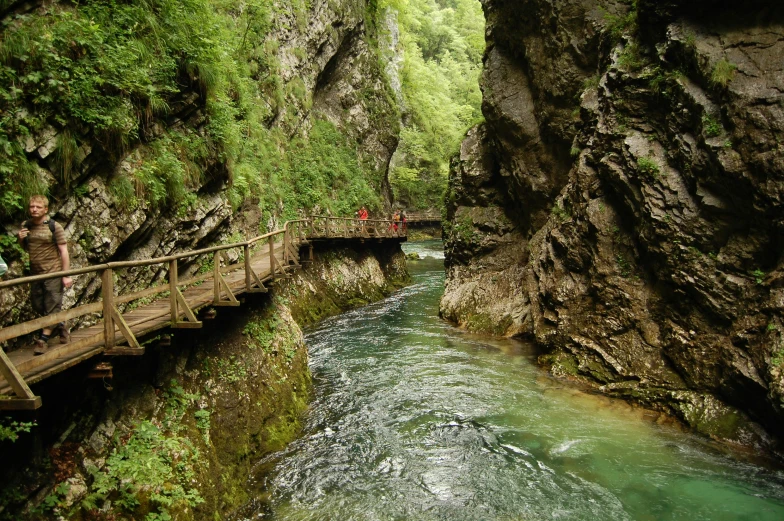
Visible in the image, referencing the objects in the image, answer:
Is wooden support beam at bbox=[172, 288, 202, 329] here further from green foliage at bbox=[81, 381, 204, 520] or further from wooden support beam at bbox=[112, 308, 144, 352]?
green foliage at bbox=[81, 381, 204, 520]

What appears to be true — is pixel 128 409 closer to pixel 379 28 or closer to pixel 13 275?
pixel 13 275

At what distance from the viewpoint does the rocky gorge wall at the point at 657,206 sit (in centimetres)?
940

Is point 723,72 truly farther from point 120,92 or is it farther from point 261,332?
point 120,92

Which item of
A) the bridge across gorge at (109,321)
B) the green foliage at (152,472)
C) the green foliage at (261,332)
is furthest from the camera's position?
the green foliage at (261,332)

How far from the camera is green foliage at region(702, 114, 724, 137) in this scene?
33.1ft

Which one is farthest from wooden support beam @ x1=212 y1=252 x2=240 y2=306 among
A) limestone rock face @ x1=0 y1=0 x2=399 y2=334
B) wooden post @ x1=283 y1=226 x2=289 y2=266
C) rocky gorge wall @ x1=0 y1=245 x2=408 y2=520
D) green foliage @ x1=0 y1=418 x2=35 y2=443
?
wooden post @ x1=283 y1=226 x2=289 y2=266

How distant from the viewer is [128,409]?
20.7 feet

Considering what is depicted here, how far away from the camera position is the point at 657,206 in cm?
1134

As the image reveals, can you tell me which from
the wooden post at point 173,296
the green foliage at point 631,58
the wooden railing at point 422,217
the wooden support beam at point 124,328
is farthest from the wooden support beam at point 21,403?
the wooden railing at point 422,217

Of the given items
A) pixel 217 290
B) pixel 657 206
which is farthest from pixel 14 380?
pixel 657 206

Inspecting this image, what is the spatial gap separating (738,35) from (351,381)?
11.8 m

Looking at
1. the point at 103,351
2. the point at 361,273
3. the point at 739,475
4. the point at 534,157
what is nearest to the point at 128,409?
the point at 103,351

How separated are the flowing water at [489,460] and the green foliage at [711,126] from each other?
20.2ft

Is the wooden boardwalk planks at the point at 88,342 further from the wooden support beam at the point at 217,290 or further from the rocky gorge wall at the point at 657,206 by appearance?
the rocky gorge wall at the point at 657,206
